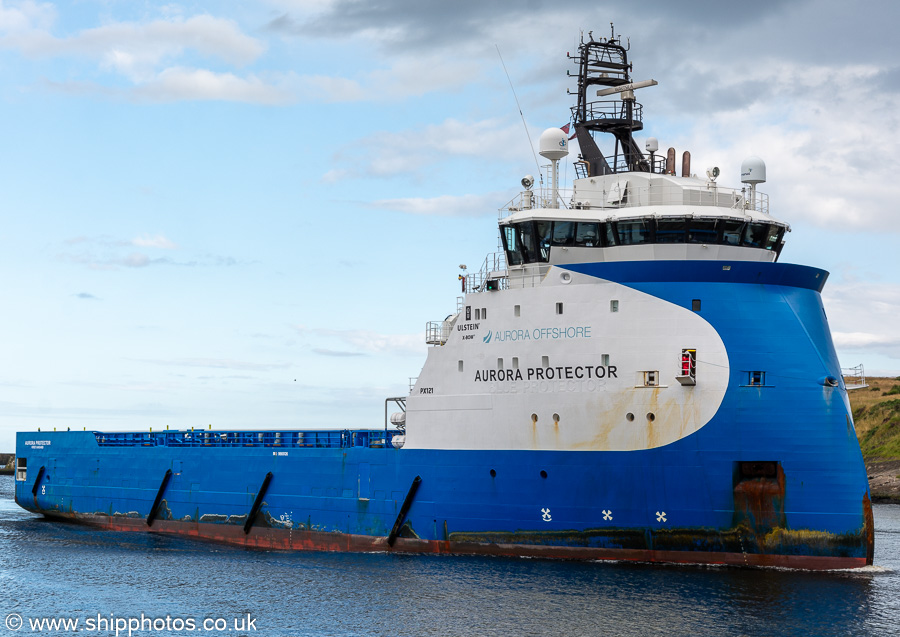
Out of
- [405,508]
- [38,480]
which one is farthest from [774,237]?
[38,480]

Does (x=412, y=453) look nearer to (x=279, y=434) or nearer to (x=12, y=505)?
(x=279, y=434)

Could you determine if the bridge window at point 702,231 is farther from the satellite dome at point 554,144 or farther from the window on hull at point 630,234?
the satellite dome at point 554,144

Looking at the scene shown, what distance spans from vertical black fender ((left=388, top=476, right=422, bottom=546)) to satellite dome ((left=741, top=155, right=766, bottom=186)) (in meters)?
13.2

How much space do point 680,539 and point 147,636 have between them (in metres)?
13.2

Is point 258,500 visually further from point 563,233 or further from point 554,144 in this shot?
point 554,144

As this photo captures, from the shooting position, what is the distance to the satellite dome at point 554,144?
96.8 feet

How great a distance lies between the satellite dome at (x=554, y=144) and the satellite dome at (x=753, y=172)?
17.4ft

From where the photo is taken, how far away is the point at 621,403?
26.1m

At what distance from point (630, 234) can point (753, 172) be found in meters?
4.52

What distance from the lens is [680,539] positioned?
83.4 ft

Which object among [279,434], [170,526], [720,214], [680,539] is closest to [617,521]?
[680,539]

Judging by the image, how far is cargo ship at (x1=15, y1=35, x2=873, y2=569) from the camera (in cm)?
2492

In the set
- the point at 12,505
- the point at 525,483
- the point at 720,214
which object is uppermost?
the point at 720,214

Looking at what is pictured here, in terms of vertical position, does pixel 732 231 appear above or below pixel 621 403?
above
